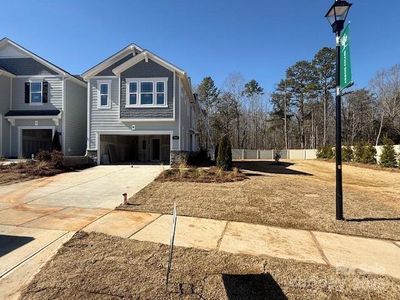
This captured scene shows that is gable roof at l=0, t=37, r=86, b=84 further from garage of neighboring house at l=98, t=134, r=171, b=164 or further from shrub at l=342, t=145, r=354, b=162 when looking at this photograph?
shrub at l=342, t=145, r=354, b=162

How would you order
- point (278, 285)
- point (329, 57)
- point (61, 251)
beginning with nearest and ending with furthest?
point (278, 285) < point (61, 251) < point (329, 57)

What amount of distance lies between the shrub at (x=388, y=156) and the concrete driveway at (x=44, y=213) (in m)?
19.7

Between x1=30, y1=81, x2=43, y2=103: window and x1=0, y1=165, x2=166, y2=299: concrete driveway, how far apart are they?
9.96m

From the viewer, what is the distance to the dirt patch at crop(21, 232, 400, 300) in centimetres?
350

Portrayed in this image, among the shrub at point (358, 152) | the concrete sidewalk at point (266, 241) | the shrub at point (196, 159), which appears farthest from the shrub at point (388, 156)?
the concrete sidewalk at point (266, 241)

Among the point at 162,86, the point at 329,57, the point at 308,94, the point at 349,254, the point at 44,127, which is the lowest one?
the point at 349,254

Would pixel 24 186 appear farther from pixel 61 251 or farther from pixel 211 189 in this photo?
pixel 61 251

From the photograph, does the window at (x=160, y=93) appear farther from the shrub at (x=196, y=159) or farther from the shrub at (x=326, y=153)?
the shrub at (x=326, y=153)

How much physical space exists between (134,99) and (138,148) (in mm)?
8125

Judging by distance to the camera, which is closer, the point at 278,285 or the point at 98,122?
the point at 278,285

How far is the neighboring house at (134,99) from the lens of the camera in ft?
61.0

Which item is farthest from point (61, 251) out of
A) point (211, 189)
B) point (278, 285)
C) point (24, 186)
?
point (24, 186)

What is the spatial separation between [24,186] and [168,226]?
24.4 ft

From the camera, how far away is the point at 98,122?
19516 mm
